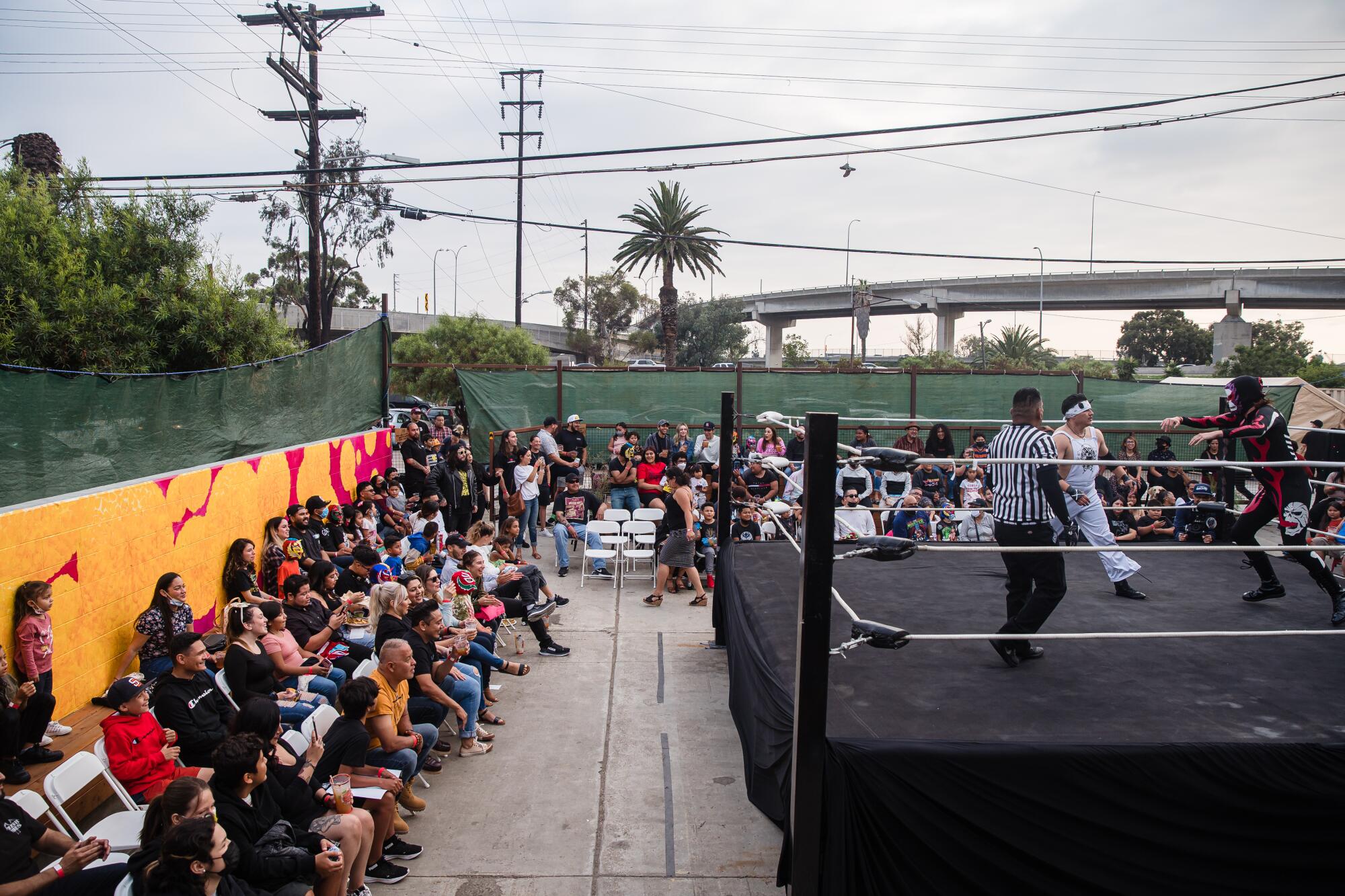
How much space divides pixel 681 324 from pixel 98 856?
47.2 m

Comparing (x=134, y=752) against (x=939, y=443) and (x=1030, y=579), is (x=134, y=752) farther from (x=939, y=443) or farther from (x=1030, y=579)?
(x=939, y=443)

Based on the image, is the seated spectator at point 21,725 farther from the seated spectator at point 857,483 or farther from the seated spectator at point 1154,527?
the seated spectator at point 1154,527

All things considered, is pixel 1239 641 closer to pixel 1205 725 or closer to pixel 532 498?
pixel 1205 725

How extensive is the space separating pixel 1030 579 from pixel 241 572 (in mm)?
6099

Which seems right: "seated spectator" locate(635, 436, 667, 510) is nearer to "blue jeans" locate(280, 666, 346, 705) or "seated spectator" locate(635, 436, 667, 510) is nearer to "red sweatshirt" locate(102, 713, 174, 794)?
"blue jeans" locate(280, 666, 346, 705)

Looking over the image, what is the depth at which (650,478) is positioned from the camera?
10.7m

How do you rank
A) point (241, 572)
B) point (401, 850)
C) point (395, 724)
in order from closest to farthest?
1. point (401, 850)
2. point (395, 724)
3. point (241, 572)

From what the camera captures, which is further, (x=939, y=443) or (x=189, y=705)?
(x=939, y=443)

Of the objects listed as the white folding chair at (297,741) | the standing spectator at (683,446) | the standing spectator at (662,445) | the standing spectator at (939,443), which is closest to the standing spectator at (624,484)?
the standing spectator at (662,445)

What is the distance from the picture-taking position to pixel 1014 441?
4477 millimetres

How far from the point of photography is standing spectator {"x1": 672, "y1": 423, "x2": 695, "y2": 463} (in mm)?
12016

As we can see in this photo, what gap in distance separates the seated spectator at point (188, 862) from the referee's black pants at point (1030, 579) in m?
3.60

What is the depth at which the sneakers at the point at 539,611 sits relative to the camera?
714 cm

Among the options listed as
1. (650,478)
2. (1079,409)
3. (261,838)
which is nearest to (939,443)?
(650,478)
